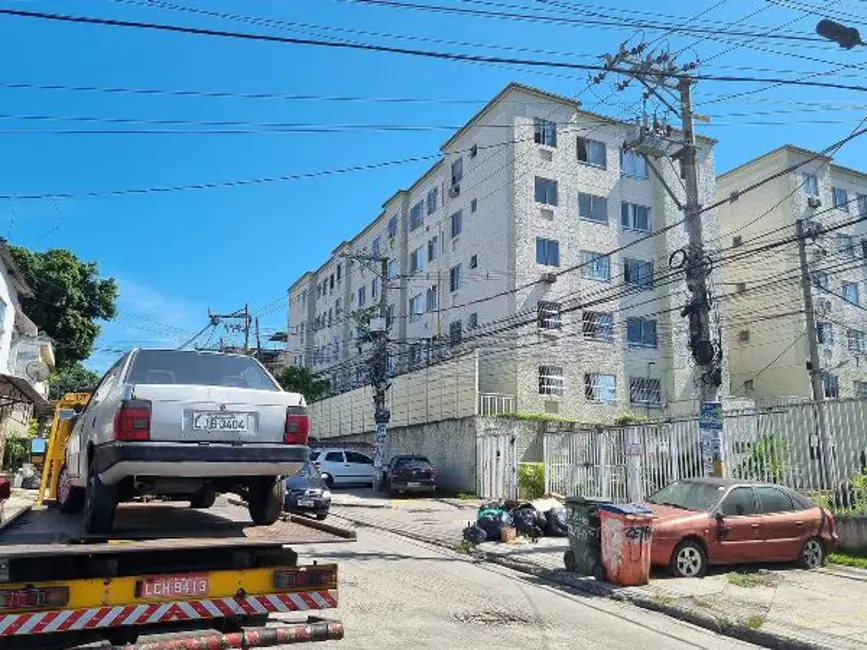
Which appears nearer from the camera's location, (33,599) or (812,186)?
(33,599)

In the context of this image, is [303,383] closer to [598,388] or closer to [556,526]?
[598,388]

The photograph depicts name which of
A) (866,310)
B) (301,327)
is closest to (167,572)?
(866,310)

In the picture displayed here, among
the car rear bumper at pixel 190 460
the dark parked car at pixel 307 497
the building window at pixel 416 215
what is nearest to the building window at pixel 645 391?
the building window at pixel 416 215

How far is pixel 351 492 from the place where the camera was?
29.8 m

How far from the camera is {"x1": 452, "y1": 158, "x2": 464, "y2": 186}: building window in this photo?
40.0 meters

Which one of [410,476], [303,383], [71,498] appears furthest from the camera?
[303,383]

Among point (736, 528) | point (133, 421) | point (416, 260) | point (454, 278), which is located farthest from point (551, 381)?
point (133, 421)

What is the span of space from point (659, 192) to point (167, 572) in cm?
3793

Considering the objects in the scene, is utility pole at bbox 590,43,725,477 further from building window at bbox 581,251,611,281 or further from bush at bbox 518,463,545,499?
building window at bbox 581,251,611,281

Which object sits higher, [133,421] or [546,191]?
[546,191]

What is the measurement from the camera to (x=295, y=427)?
5.96 m

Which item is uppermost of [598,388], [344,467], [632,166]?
[632,166]

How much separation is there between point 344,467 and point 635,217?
19.5m

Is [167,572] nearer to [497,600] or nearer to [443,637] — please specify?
[443,637]
